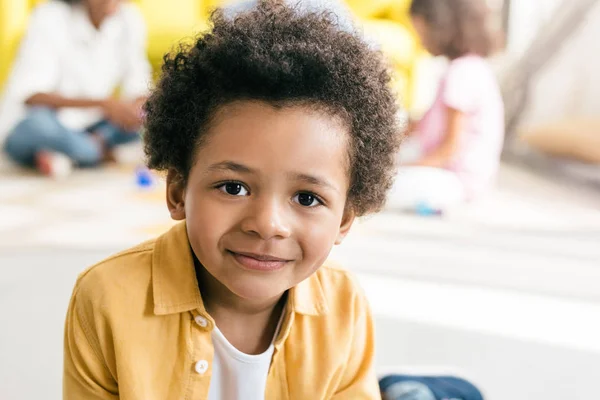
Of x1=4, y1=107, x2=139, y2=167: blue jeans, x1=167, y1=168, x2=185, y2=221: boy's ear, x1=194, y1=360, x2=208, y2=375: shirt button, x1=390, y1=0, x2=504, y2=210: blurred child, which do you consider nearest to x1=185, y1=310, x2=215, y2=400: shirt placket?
x1=194, y1=360, x2=208, y2=375: shirt button

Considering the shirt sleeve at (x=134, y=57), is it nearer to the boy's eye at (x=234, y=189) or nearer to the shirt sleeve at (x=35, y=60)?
the shirt sleeve at (x=35, y=60)

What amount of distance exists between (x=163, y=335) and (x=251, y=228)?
173mm

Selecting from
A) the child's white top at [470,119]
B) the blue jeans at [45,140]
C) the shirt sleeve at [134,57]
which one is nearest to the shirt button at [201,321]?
the child's white top at [470,119]

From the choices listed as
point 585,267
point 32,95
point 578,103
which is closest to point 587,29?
point 578,103

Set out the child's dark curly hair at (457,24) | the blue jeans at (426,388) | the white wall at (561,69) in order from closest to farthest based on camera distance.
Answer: the blue jeans at (426,388), the child's dark curly hair at (457,24), the white wall at (561,69)

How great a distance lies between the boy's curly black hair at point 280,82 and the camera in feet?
2.02

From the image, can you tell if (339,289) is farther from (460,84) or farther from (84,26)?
(84,26)

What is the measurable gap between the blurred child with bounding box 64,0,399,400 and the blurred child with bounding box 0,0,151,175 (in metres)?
1.60

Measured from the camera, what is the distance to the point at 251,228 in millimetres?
617

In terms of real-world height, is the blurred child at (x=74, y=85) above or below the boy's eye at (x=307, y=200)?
above

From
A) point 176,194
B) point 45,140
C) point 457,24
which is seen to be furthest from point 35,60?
point 176,194

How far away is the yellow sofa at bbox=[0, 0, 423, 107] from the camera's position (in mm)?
2778

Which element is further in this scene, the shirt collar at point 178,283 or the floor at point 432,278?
the floor at point 432,278

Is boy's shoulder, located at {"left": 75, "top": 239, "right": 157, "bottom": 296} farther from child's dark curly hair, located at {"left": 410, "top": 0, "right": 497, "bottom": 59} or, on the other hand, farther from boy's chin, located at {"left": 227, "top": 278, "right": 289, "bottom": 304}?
child's dark curly hair, located at {"left": 410, "top": 0, "right": 497, "bottom": 59}
